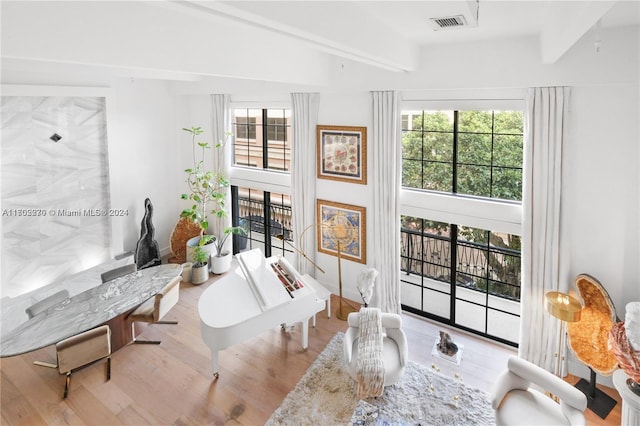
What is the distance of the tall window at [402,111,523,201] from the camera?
5.01 meters

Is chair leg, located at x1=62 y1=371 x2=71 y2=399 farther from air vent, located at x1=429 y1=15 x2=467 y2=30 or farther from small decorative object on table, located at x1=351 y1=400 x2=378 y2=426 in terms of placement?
air vent, located at x1=429 y1=15 x2=467 y2=30

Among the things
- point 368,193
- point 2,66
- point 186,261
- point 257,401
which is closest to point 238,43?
point 368,193

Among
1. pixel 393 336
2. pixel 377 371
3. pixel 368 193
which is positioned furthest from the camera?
pixel 368 193

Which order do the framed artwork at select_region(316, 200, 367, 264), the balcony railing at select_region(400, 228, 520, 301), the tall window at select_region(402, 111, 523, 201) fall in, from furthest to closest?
the framed artwork at select_region(316, 200, 367, 264), the balcony railing at select_region(400, 228, 520, 301), the tall window at select_region(402, 111, 523, 201)

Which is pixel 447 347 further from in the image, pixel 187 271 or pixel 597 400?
pixel 187 271

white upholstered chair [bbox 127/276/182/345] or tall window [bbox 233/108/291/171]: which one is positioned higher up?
tall window [bbox 233/108/291/171]

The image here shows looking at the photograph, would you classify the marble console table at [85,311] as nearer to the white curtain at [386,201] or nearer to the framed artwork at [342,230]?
the framed artwork at [342,230]

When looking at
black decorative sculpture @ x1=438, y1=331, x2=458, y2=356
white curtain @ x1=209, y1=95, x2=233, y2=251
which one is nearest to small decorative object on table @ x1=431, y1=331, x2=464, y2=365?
black decorative sculpture @ x1=438, y1=331, x2=458, y2=356

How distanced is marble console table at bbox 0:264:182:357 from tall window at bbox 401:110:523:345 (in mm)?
3841

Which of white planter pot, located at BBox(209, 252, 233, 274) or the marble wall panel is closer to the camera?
the marble wall panel

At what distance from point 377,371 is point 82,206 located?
18.6 ft

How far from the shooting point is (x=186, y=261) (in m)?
7.85

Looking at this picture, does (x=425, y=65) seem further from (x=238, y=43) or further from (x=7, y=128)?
(x=7, y=128)

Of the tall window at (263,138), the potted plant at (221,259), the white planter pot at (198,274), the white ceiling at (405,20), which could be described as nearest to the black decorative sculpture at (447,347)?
the white ceiling at (405,20)
